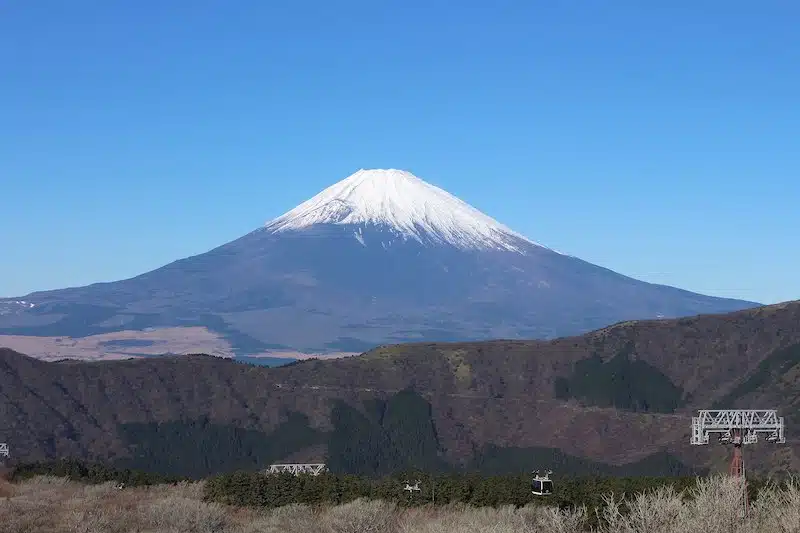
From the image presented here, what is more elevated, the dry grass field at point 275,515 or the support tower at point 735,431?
the support tower at point 735,431

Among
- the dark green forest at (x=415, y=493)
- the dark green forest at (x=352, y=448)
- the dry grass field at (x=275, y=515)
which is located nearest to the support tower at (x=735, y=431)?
the dry grass field at (x=275, y=515)

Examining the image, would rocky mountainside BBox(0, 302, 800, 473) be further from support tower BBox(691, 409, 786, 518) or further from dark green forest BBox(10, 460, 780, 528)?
dark green forest BBox(10, 460, 780, 528)

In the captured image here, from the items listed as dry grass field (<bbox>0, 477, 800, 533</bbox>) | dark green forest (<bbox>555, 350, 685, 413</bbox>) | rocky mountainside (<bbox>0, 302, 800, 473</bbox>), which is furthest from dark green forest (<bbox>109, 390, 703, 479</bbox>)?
dry grass field (<bbox>0, 477, 800, 533</bbox>)

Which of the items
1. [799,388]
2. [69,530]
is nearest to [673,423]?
[799,388]

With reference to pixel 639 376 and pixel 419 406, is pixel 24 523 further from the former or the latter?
pixel 639 376

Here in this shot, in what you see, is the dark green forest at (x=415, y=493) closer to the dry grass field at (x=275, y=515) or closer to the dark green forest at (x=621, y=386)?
the dry grass field at (x=275, y=515)

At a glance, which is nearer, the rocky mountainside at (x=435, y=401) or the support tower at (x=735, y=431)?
the support tower at (x=735, y=431)

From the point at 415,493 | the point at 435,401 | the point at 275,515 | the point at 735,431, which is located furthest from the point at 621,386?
the point at 735,431
